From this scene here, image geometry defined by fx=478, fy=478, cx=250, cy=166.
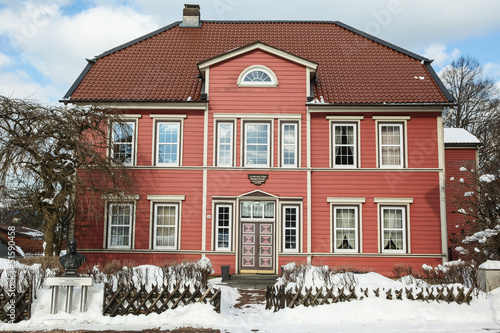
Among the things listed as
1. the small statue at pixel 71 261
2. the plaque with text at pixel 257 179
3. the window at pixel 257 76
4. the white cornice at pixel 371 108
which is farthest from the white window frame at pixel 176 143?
the small statue at pixel 71 261

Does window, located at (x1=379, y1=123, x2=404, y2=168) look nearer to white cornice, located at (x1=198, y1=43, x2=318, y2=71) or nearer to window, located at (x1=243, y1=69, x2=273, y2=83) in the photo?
white cornice, located at (x1=198, y1=43, x2=318, y2=71)

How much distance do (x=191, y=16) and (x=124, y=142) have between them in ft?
29.6

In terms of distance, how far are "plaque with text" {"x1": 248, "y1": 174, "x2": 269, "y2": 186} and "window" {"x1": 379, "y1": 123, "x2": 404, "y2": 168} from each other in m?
4.97

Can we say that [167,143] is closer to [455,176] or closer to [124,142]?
[124,142]

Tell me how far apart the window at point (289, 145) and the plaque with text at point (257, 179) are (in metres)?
1.01

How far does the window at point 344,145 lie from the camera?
2011cm

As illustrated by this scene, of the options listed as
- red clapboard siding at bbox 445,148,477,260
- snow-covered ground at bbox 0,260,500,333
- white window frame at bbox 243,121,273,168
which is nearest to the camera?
snow-covered ground at bbox 0,260,500,333

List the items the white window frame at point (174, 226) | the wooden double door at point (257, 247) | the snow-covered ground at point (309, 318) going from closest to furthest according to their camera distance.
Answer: the snow-covered ground at point (309, 318)
the wooden double door at point (257, 247)
the white window frame at point (174, 226)

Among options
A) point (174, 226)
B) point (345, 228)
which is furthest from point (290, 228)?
point (174, 226)

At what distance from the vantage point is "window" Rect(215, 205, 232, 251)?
19.5 meters

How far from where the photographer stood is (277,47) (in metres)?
22.3

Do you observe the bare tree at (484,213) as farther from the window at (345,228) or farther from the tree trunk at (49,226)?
the tree trunk at (49,226)

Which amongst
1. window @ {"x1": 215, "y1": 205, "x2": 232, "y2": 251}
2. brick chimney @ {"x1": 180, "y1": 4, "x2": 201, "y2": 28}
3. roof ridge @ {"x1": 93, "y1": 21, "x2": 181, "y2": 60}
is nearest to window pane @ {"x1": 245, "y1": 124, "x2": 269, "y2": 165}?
window @ {"x1": 215, "y1": 205, "x2": 232, "y2": 251}

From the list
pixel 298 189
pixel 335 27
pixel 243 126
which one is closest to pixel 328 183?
pixel 298 189
